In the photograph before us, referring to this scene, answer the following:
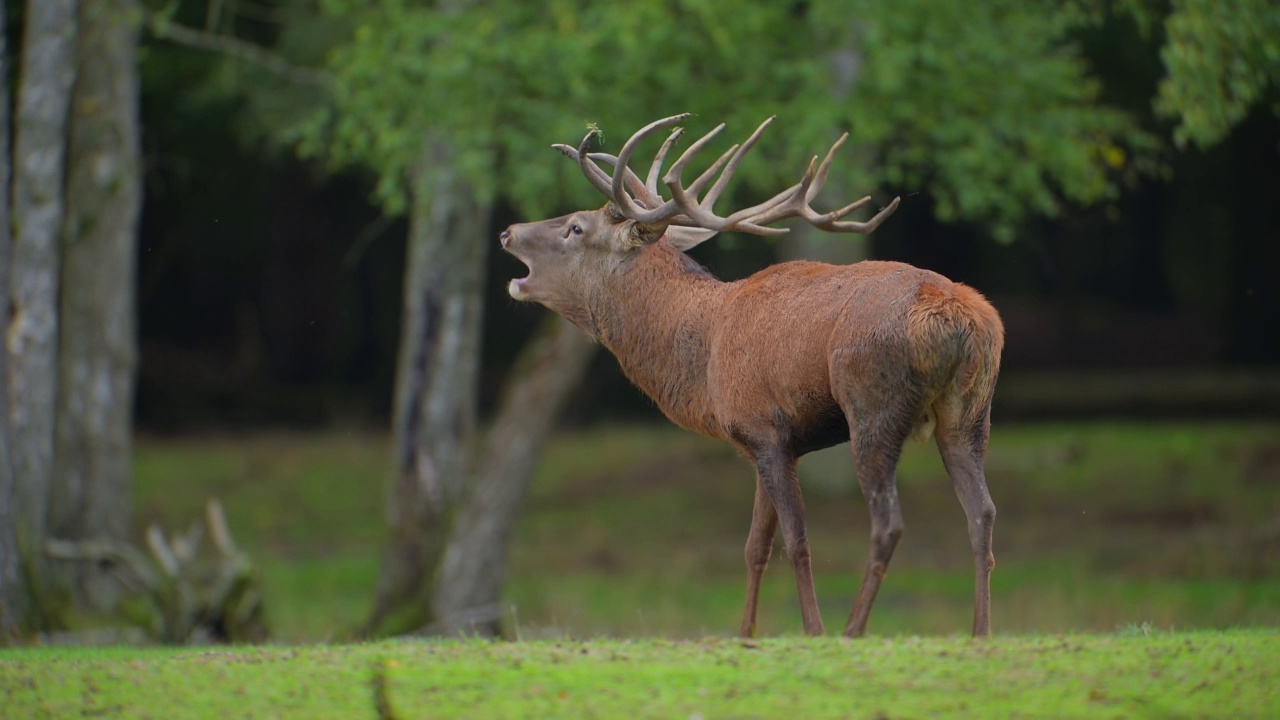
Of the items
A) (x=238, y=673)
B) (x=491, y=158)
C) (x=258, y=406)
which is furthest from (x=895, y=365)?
(x=258, y=406)

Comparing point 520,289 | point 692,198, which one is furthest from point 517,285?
point 692,198

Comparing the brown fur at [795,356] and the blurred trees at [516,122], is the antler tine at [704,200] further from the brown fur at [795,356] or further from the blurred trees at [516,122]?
the blurred trees at [516,122]

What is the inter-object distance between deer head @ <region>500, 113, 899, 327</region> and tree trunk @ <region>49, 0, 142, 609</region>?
6358 mm

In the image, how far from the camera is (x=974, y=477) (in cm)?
710

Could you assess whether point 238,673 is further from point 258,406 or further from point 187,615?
point 258,406

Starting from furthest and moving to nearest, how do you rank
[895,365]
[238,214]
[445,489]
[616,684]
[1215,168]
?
[238,214] → [1215,168] → [445,489] → [895,365] → [616,684]

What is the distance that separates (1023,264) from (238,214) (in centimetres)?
1454

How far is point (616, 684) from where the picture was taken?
5973 millimetres

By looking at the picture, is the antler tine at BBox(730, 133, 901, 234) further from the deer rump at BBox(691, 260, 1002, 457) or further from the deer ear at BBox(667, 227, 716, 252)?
the deer ear at BBox(667, 227, 716, 252)

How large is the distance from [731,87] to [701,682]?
8.81 metres

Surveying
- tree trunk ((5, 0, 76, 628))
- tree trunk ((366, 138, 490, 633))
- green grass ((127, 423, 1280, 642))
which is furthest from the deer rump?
tree trunk ((366, 138, 490, 633))

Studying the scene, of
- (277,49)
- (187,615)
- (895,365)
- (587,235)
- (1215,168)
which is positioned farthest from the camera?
(1215,168)

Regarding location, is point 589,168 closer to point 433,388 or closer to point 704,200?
point 704,200

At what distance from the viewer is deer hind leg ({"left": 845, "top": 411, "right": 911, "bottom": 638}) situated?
7070 mm
